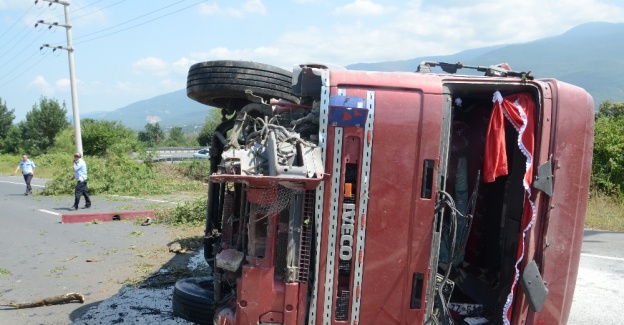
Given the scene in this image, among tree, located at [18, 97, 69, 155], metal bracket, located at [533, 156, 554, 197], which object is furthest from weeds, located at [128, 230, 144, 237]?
tree, located at [18, 97, 69, 155]

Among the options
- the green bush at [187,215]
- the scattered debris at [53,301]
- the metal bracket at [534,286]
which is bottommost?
the scattered debris at [53,301]

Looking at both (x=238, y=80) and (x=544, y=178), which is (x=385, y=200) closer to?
(x=544, y=178)

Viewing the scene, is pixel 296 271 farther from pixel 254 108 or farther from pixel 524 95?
pixel 524 95

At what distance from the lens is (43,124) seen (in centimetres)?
4559

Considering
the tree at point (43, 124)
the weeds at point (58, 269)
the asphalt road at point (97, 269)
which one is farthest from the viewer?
Answer: the tree at point (43, 124)

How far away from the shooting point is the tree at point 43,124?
4559cm

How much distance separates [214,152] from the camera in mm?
4574

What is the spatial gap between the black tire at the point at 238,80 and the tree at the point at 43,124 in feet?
153

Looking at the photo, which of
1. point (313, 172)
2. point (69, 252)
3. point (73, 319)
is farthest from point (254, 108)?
point (69, 252)

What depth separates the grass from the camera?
31.4ft

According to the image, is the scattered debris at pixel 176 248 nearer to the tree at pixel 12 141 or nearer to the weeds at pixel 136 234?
the weeds at pixel 136 234

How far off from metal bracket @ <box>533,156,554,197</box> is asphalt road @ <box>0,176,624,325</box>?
2.08m

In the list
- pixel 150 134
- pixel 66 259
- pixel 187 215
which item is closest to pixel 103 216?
pixel 187 215

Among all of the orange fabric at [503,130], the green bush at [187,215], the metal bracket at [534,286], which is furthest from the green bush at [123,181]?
the metal bracket at [534,286]
